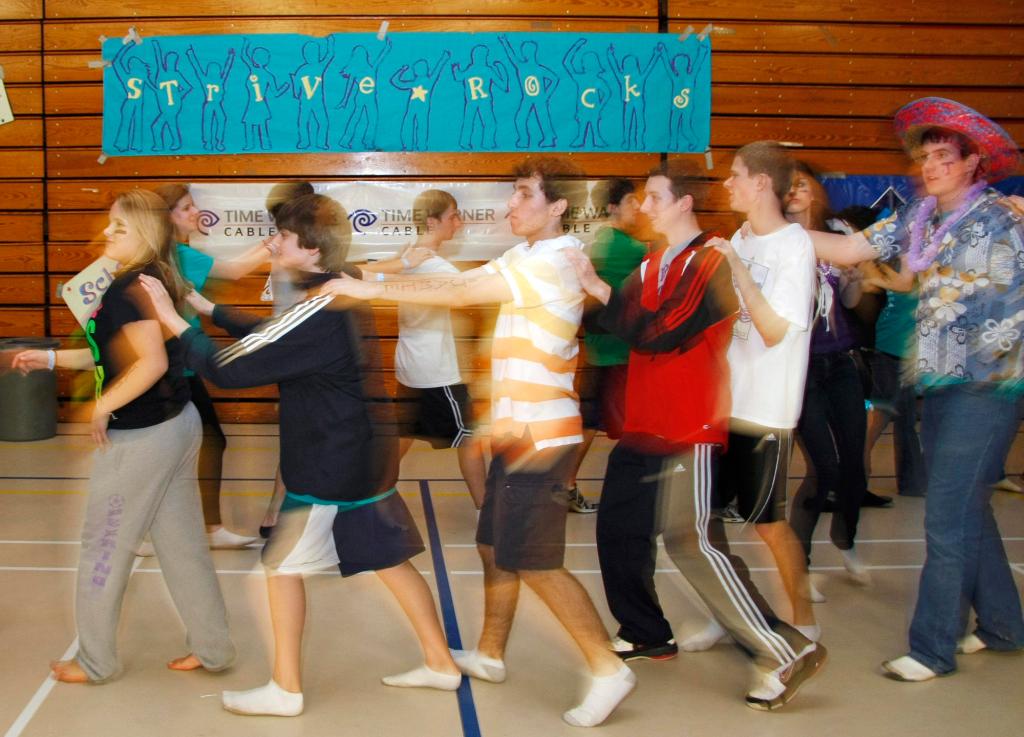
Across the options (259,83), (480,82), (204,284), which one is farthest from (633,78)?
(204,284)

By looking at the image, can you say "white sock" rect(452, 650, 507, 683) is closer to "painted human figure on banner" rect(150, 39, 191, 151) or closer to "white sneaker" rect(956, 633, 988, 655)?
"white sneaker" rect(956, 633, 988, 655)

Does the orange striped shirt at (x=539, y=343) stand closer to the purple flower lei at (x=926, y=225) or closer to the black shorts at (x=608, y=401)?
the purple flower lei at (x=926, y=225)

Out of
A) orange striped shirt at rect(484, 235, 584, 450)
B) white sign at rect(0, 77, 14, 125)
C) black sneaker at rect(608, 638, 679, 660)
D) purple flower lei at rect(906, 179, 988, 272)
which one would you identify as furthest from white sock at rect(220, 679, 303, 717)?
white sign at rect(0, 77, 14, 125)

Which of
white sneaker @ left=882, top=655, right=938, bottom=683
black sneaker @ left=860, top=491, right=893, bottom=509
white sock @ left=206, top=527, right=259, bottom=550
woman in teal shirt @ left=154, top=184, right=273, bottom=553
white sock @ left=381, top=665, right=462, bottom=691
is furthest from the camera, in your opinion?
black sneaker @ left=860, top=491, right=893, bottom=509

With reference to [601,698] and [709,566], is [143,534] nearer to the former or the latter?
[601,698]

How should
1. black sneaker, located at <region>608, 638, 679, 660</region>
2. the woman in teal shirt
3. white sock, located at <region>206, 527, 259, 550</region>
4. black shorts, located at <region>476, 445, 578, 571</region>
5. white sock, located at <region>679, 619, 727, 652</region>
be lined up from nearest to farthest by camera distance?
black shorts, located at <region>476, 445, 578, 571</region>
black sneaker, located at <region>608, 638, 679, 660</region>
white sock, located at <region>679, 619, 727, 652</region>
the woman in teal shirt
white sock, located at <region>206, 527, 259, 550</region>

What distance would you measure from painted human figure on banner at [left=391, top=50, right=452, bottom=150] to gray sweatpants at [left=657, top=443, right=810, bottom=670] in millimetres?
5297

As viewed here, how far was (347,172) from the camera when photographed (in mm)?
7832

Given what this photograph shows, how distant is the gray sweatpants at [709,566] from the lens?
2957 mm

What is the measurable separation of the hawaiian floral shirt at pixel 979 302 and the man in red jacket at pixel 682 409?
2.22 ft

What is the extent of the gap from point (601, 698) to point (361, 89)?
5.88 meters

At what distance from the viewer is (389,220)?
782 centimetres

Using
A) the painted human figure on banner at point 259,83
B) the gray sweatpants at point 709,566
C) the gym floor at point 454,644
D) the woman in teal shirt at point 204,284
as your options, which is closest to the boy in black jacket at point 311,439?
the gym floor at point 454,644

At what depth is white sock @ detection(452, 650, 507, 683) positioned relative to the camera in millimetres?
3205
